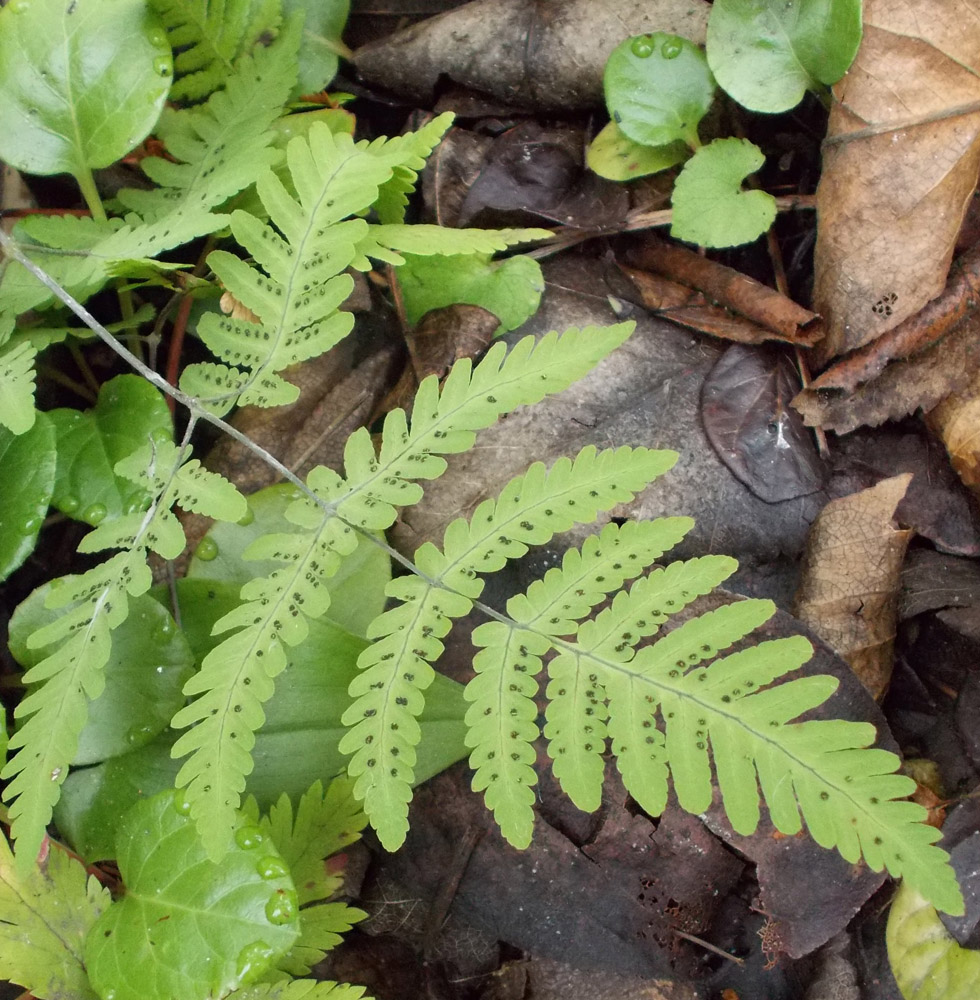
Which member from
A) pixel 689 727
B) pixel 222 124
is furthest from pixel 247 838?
pixel 222 124

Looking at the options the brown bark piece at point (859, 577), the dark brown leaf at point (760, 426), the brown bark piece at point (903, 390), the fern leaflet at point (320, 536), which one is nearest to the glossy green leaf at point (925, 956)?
the brown bark piece at point (859, 577)

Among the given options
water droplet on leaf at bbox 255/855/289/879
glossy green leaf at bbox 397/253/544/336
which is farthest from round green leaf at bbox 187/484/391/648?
glossy green leaf at bbox 397/253/544/336

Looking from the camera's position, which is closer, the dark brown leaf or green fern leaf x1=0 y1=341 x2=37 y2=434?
green fern leaf x1=0 y1=341 x2=37 y2=434

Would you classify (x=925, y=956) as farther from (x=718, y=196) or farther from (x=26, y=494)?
(x=26, y=494)

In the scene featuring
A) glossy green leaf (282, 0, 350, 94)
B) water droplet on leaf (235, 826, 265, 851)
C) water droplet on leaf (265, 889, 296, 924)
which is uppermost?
glossy green leaf (282, 0, 350, 94)

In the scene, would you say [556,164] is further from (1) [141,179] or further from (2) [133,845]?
(2) [133,845]

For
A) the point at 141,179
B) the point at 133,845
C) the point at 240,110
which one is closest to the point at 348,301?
the point at 240,110

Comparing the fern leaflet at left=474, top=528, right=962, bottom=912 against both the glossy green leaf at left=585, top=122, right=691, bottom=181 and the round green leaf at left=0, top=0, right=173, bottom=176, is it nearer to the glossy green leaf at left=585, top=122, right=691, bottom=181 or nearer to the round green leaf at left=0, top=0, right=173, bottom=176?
the glossy green leaf at left=585, top=122, right=691, bottom=181
